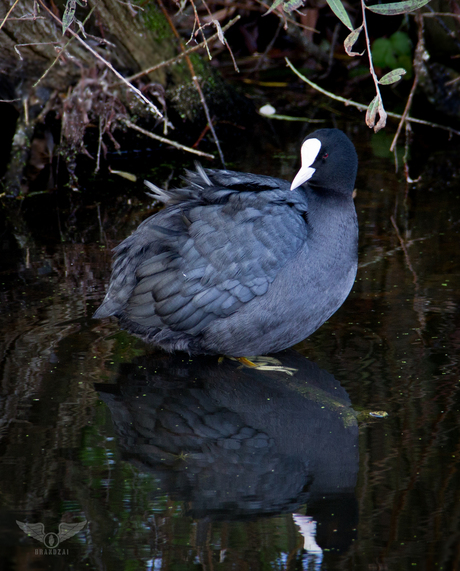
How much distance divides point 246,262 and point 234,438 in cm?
73

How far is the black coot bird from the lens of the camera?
2.94 metres

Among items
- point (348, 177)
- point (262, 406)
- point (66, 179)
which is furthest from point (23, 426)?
point (66, 179)

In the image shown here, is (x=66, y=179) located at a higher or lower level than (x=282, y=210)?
higher

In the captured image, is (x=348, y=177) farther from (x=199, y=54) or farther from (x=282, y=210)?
(x=199, y=54)

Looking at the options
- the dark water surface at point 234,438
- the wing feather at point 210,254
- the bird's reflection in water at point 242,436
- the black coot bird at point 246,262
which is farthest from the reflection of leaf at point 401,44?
the bird's reflection in water at point 242,436

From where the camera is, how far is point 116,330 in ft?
11.1

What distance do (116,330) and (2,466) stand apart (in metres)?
1.06

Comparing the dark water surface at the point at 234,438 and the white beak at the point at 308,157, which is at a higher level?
the white beak at the point at 308,157

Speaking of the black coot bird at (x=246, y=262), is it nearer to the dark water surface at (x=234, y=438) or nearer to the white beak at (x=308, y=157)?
the white beak at (x=308, y=157)

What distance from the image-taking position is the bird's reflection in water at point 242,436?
88.9 inches
